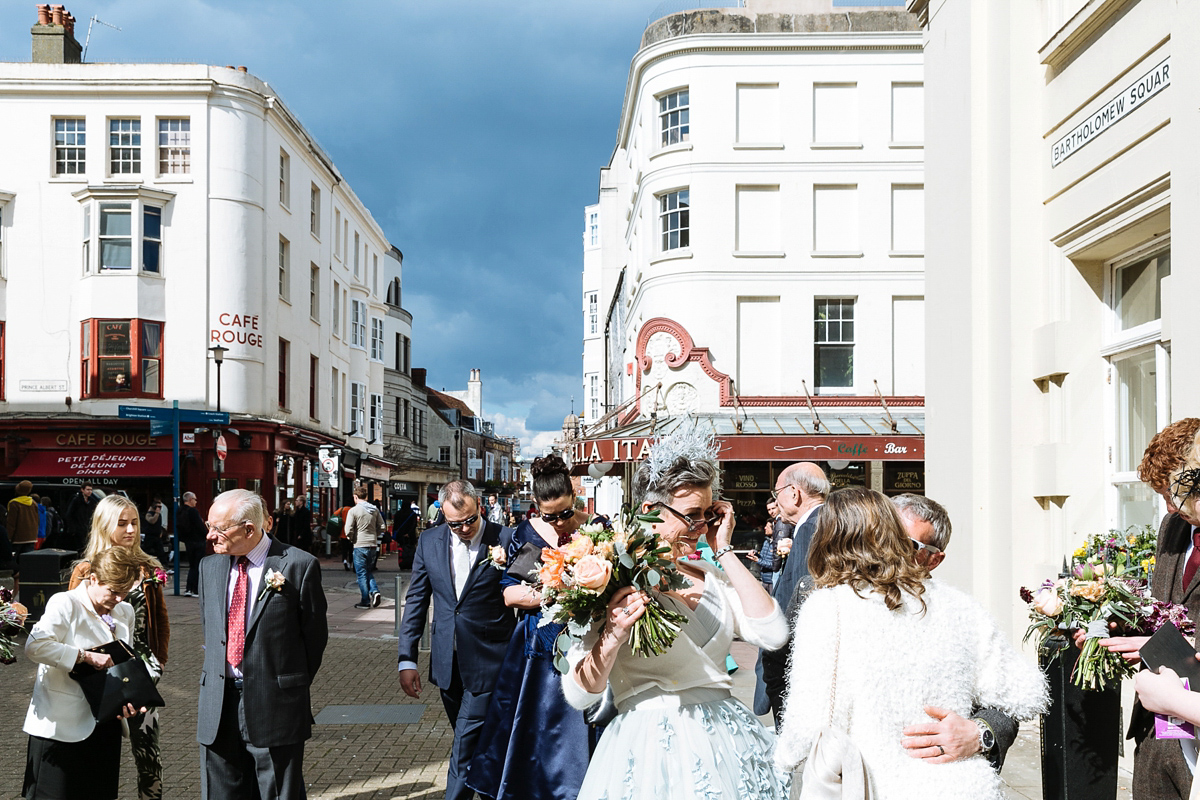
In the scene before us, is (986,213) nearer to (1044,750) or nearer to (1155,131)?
(1155,131)

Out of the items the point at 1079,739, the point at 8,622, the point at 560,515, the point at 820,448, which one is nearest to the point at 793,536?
the point at 560,515

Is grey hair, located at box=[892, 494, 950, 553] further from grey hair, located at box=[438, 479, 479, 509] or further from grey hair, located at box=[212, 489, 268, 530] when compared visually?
grey hair, located at box=[212, 489, 268, 530]

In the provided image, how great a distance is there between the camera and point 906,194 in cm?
2164

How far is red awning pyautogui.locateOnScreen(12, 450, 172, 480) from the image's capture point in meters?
25.0

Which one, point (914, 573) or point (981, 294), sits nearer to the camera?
point (914, 573)

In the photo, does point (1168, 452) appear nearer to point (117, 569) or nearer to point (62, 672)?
point (117, 569)

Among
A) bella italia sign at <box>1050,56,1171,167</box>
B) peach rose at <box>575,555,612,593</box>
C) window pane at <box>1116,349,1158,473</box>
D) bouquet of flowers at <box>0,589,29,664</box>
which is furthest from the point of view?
window pane at <box>1116,349,1158,473</box>

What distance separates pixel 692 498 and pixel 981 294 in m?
5.57

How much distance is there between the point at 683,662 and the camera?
3188 mm

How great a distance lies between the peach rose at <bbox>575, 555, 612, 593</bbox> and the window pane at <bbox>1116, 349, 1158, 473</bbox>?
16.7 ft

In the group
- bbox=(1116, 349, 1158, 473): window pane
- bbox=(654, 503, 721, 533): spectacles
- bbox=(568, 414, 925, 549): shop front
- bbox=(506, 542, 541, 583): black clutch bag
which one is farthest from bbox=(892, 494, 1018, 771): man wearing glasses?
bbox=(568, 414, 925, 549): shop front

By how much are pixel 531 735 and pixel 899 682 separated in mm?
2308

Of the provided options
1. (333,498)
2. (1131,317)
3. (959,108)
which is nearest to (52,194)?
(333,498)

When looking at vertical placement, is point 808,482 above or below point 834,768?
above
